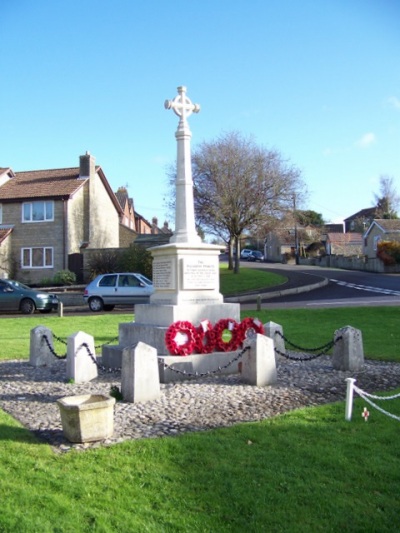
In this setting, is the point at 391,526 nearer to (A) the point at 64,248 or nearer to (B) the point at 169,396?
(B) the point at 169,396

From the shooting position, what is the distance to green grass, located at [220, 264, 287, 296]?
114ft

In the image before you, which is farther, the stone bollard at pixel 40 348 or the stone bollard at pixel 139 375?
the stone bollard at pixel 40 348

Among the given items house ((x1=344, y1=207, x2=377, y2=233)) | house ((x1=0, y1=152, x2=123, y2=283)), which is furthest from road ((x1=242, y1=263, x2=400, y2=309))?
house ((x1=344, y1=207, x2=377, y2=233))

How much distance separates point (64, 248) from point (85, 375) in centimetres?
3110

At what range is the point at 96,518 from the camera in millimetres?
4133

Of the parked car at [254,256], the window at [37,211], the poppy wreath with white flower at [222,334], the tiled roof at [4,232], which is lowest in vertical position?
the poppy wreath with white flower at [222,334]

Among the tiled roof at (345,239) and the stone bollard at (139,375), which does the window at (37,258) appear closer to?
the stone bollard at (139,375)

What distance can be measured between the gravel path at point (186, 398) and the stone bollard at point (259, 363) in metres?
0.17

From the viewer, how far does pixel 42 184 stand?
41.3 m

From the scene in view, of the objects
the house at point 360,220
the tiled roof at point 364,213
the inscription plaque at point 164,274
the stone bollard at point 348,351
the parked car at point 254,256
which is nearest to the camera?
the stone bollard at point 348,351

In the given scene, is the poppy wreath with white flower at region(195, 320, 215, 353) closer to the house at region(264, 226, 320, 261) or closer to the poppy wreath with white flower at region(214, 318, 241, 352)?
the poppy wreath with white flower at region(214, 318, 241, 352)

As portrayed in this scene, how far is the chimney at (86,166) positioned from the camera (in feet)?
136

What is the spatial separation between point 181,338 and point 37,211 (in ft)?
108

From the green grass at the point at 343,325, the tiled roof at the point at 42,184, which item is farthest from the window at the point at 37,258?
the green grass at the point at 343,325
